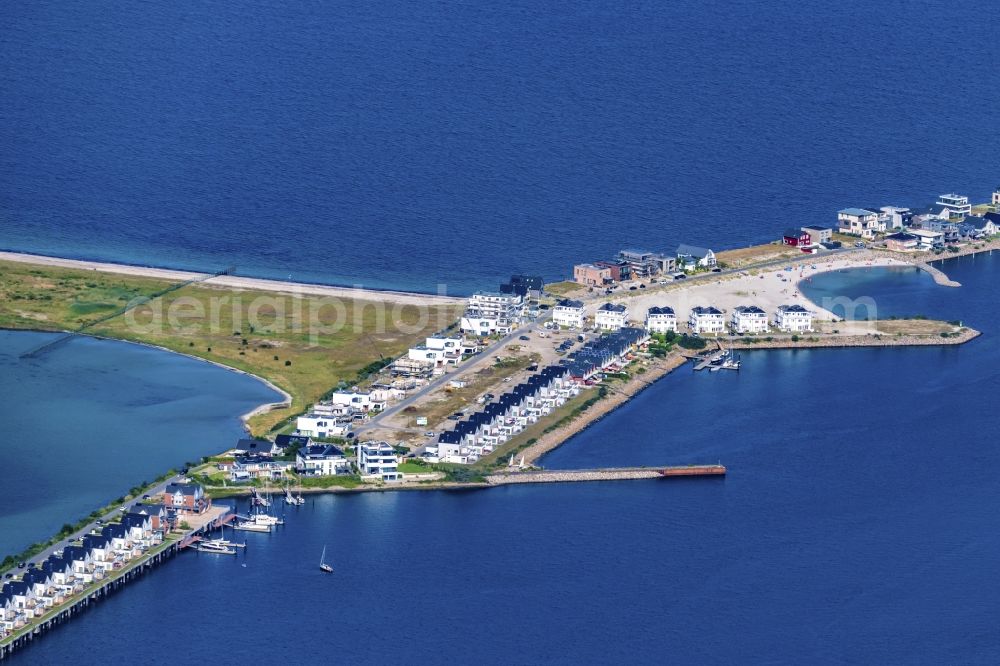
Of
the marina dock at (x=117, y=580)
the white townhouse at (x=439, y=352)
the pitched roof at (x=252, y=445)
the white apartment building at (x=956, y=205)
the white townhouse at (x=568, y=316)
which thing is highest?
the white apartment building at (x=956, y=205)

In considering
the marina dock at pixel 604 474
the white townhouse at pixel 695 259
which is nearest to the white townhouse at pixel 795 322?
the white townhouse at pixel 695 259

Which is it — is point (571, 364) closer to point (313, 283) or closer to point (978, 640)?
point (313, 283)

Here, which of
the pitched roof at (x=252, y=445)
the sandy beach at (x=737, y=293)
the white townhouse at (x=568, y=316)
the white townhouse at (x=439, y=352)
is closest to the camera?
the pitched roof at (x=252, y=445)

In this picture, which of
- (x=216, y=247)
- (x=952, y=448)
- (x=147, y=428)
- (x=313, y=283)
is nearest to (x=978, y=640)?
(x=952, y=448)

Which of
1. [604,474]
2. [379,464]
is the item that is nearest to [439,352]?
[379,464]

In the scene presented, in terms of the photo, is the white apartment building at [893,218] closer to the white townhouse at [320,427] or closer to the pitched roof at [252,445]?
the white townhouse at [320,427]

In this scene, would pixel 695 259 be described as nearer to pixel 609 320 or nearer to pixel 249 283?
pixel 609 320

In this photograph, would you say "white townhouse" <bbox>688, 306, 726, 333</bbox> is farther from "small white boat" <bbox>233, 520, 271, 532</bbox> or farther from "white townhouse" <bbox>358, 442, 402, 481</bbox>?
"small white boat" <bbox>233, 520, 271, 532</bbox>
